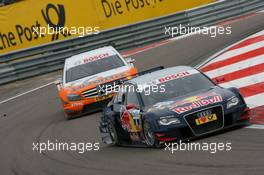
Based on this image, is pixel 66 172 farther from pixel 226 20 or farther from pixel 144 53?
pixel 226 20

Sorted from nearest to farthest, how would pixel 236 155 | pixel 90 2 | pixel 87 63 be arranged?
pixel 236 155
pixel 87 63
pixel 90 2

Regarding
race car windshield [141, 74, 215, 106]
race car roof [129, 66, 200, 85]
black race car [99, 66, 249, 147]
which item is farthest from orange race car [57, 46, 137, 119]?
race car windshield [141, 74, 215, 106]

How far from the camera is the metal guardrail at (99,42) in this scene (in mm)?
26750

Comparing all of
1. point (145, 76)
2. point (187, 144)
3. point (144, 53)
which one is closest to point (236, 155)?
point (187, 144)

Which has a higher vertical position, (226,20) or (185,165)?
(185,165)

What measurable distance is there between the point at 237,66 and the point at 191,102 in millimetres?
6520

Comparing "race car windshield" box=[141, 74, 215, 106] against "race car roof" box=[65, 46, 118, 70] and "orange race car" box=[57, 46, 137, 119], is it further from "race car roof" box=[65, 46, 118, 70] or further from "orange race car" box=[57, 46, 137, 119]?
"race car roof" box=[65, 46, 118, 70]

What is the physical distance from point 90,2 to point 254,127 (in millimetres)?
16794

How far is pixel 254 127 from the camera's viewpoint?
11914mm

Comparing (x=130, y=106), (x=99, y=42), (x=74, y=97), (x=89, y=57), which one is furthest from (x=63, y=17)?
(x=130, y=106)

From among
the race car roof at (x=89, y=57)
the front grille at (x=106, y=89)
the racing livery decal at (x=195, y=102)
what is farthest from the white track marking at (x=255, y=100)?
the race car roof at (x=89, y=57)

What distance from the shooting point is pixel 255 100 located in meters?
14.6

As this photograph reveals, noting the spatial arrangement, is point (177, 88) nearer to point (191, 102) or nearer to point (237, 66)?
point (191, 102)

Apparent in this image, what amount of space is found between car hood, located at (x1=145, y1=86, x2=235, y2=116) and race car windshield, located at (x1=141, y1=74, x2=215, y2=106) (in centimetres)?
25
